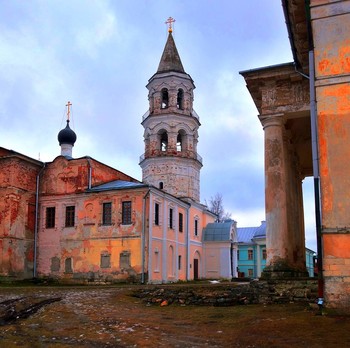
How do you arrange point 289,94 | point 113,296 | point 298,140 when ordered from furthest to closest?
1. point 298,140
2. point 113,296
3. point 289,94

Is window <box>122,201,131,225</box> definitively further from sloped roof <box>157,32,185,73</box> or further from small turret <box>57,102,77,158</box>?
sloped roof <box>157,32,185,73</box>

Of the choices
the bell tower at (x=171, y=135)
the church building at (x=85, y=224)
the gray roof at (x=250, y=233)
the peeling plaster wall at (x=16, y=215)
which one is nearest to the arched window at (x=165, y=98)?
the bell tower at (x=171, y=135)

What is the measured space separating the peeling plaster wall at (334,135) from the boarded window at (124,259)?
2028 centimetres

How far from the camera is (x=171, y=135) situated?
37.4 metres

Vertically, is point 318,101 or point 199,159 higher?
point 199,159

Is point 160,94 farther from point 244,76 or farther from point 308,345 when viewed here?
point 308,345

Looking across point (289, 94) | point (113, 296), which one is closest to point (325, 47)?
point (289, 94)

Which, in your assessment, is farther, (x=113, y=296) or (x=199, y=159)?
(x=199, y=159)

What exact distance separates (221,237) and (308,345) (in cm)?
3325

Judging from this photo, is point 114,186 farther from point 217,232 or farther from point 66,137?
Result: point 217,232

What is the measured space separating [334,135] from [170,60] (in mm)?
31294

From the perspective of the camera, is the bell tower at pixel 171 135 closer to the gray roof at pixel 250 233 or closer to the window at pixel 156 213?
the window at pixel 156 213

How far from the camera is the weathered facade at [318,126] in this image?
9.28 metres

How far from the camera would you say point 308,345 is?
6582 mm
